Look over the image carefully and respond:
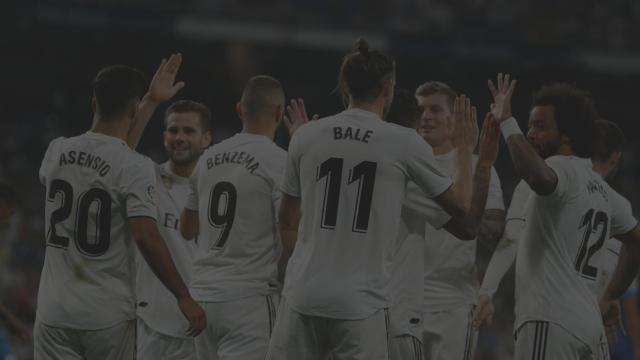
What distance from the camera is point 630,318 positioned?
8.51 m

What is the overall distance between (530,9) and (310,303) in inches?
747

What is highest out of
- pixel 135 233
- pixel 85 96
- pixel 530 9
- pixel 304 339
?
pixel 530 9

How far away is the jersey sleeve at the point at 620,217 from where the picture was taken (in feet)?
21.1

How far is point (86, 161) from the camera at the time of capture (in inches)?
237

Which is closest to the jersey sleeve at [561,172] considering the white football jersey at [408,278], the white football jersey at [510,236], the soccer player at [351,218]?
the soccer player at [351,218]

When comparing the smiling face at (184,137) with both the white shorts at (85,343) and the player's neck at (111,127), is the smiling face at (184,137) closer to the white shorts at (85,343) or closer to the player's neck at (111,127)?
the player's neck at (111,127)

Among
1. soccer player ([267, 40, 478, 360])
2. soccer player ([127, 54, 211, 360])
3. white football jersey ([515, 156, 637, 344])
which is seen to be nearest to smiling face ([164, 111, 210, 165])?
soccer player ([127, 54, 211, 360])

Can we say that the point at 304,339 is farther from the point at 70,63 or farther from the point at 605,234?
the point at 70,63

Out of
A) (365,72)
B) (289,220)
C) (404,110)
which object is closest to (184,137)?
(404,110)

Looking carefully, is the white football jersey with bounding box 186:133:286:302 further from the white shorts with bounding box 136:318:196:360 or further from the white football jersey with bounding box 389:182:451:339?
the white shorts with bounding box 136:318:196:360

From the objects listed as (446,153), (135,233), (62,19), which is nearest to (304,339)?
(135,233)

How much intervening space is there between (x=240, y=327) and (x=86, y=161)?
137 centimetres

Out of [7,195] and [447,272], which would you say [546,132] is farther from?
[7,195]

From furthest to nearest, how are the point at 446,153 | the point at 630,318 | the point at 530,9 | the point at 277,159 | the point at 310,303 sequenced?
1. the point at 530,9
2. the point at 630,318
3. the point at 446,153
4. the point at 277,159
5. the point at 310,303
